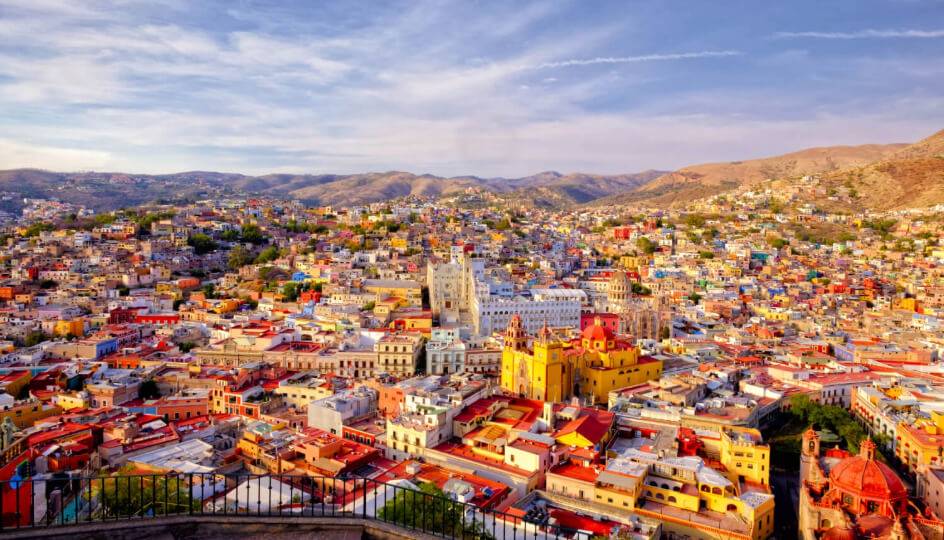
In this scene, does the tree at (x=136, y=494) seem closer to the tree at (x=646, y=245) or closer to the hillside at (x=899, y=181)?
the tree at (x=646, y=245)

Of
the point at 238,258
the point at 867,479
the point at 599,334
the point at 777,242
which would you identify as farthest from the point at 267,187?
the point at 867,479

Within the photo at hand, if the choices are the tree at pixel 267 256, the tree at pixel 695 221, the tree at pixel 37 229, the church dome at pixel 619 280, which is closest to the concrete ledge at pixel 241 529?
the church dome at pixel 619 280

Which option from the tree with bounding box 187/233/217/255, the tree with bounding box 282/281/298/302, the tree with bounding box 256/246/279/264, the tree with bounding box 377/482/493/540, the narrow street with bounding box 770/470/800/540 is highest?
the tree with bounding box 187/233/217/255

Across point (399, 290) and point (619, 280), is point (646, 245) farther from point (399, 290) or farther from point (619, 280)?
point (399, 290)

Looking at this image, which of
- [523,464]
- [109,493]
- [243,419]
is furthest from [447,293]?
[109,493]

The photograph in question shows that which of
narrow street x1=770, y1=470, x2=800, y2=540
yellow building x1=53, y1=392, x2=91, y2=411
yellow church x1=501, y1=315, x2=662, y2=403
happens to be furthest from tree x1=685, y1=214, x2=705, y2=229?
yellow building x1=53, y1=392, x2=91, y2=411

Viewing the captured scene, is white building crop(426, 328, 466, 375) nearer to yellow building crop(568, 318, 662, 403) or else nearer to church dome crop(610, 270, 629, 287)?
yellow building crop(568, 318, 662, 403)

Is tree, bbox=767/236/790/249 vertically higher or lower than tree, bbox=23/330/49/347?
higher
